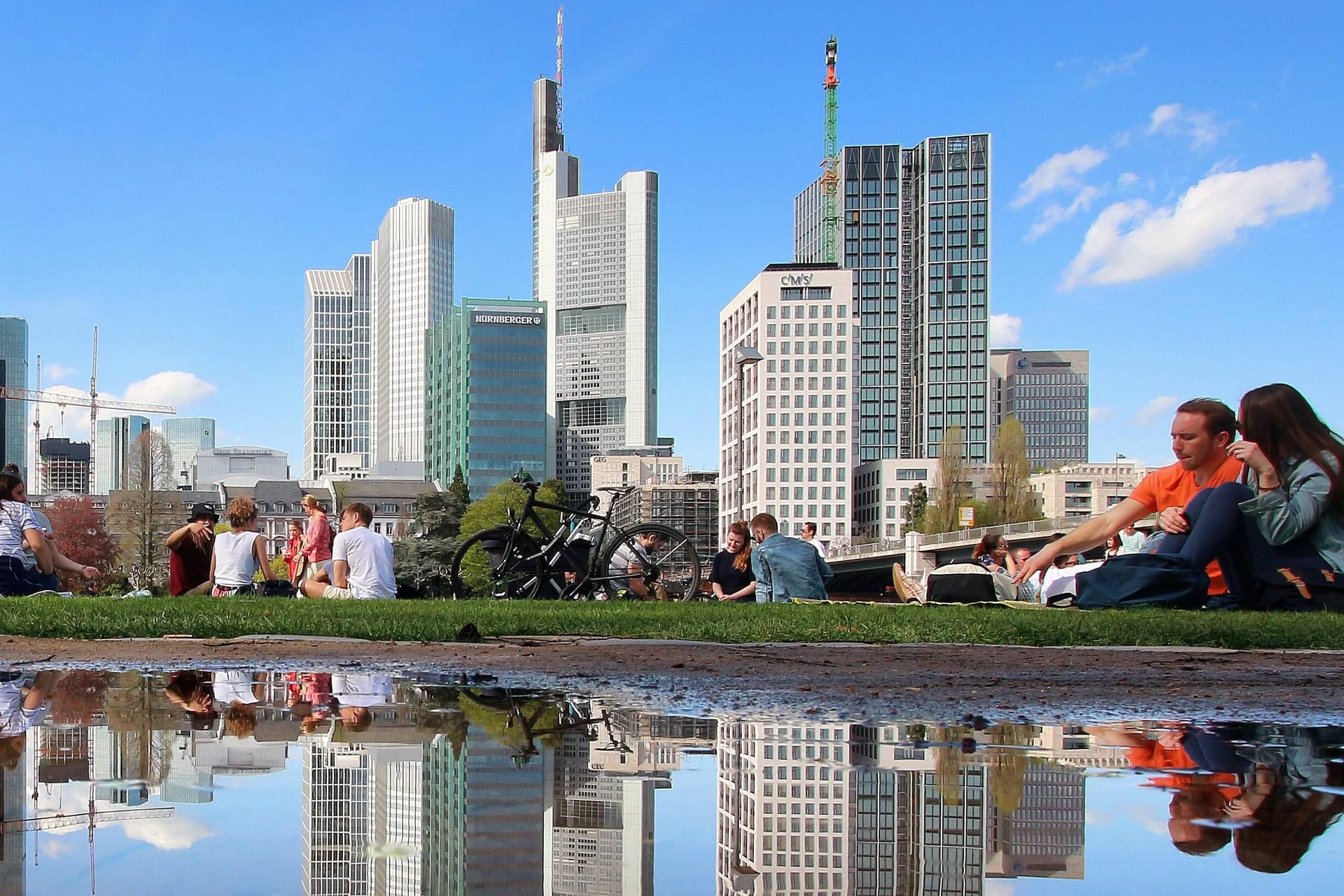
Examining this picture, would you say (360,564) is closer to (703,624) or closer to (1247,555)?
(703,624)

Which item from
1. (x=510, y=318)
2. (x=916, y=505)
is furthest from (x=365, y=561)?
(x=510, y=318)

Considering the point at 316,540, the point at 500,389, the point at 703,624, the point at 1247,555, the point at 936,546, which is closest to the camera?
the point at 703,624

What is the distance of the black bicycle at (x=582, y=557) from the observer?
13891mm

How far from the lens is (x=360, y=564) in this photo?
13.3 m

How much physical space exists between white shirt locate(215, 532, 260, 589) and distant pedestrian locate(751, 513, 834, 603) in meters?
5.37

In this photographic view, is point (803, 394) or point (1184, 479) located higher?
point (803, 394)

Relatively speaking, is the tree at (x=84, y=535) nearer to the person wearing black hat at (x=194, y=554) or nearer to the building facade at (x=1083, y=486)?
the person wearing black hat at (x=194, y=554)

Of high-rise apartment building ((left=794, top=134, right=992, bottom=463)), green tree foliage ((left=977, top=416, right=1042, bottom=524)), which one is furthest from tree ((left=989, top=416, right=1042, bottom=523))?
high-rise apartment building ((left=794, top=134, right=992, bottom=463))

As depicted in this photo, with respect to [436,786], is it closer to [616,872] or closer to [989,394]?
[616,872]

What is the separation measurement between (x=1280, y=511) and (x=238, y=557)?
33.2 ft

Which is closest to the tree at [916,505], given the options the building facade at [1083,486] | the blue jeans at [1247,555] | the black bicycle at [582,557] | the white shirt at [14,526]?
the building facade at [1083,486]

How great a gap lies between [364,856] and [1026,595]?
1446 cm

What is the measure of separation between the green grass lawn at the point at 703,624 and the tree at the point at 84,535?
79.5 m

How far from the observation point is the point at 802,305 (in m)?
162
